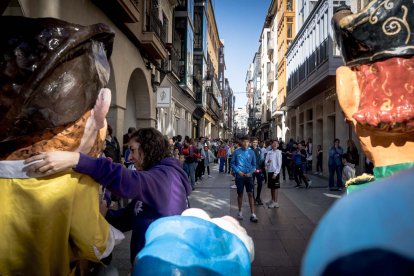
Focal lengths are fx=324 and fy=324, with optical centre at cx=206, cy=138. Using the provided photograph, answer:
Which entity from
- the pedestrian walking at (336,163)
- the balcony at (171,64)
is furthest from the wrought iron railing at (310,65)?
the balcony at (171,64)

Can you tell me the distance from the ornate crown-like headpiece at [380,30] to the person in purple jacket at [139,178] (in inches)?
46.1

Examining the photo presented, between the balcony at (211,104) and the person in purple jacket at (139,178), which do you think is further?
the balcony at (211,104)

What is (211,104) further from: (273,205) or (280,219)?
(280,219)

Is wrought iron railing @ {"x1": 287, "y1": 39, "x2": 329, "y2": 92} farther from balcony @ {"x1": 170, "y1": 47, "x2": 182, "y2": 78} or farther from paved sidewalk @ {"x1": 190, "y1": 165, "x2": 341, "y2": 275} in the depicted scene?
balcony @ {"x1": 170, "y1": 47, "x2": 182, "y2": 78}

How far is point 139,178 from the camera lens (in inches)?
63.9

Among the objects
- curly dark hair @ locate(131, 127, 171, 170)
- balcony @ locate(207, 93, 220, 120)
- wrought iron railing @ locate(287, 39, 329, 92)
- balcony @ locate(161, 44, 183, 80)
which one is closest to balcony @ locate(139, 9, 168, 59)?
balcony @ locate(161, 44, 183, 80)

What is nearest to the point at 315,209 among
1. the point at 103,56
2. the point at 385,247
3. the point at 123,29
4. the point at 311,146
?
the point at 123,29

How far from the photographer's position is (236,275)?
909 mm

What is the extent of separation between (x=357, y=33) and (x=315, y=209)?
6.77 m

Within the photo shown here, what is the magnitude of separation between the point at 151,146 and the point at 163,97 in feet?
29.0

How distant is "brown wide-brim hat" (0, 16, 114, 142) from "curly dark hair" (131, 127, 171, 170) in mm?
653

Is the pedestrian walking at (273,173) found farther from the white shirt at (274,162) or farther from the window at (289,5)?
the window at (289,5)

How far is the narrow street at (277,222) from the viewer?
13.7ft

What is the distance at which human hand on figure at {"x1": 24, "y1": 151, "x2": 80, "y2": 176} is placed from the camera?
130 cm
